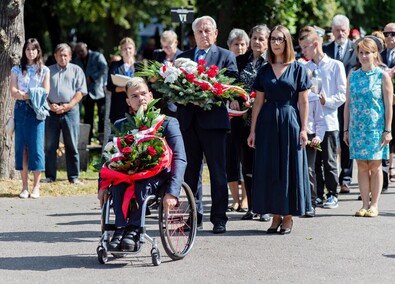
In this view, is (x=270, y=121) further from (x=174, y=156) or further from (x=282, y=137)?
(x=174, y=156)

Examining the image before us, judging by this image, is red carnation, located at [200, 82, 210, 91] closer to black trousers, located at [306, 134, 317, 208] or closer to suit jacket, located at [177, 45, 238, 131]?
suit jacket, located at [177, 45, 238, 131]

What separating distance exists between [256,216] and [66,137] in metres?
4.13

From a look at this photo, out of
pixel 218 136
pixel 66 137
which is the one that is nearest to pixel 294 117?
pixel 218 136

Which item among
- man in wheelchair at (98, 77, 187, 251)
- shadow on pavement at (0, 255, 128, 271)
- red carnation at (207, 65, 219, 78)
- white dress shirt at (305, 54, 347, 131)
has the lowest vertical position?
shadow on pavement at (0, 255, 128, 271)

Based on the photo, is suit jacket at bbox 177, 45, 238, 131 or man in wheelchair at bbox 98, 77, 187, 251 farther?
suit jacket at bbox 177, 45, 238, 131

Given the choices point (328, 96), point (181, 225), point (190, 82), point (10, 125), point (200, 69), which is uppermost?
point (200, 69)

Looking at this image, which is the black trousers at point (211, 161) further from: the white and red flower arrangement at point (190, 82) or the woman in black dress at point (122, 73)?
the woman in black dress at point (122, 73)

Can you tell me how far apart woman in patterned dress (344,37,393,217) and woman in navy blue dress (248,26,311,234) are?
4.64ft

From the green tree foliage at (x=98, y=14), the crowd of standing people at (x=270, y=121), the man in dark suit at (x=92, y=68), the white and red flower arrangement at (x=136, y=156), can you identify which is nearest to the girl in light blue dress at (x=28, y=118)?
the crowd of standing people at (x=270, y=121)

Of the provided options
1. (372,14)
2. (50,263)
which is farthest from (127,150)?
(372,14)

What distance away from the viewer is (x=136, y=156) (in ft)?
27.0

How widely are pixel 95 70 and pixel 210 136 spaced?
1051cm

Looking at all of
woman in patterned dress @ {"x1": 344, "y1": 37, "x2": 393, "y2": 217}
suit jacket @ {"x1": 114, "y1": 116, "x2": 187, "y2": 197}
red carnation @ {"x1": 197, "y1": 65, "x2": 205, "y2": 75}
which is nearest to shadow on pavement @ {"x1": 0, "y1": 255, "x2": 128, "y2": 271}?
suit jacket @ {"x1": 114, "y1": 116, "x2": 187, "y2": 197}

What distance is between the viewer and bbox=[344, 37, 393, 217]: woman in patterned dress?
11.1m
